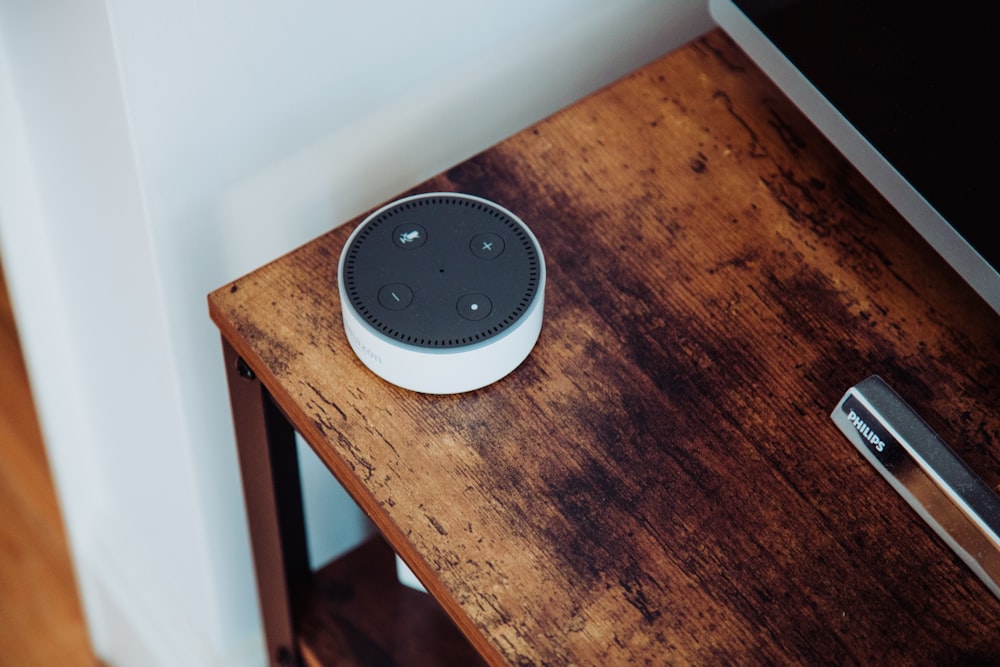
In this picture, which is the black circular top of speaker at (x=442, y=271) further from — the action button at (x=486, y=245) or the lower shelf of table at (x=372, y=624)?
the lower shelf of table at (x=372, y=624)

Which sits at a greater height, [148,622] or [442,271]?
[442,271]

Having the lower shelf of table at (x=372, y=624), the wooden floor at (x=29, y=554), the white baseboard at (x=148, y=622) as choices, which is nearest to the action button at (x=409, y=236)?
the lower shelf of table at (x=372, y=624)

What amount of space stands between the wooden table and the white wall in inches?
4.1

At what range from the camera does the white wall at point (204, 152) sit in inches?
27.1

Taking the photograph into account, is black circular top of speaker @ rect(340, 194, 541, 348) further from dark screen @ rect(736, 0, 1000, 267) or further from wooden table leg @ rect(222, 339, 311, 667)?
dark screen @ rect(736, 0, 1000, 267)

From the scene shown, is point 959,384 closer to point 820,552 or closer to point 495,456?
point 820,552

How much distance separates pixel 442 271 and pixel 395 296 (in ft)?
0.11

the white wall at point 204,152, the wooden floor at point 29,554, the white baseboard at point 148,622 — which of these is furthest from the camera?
the wooden floor at point 29,554

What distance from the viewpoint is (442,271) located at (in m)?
0.64

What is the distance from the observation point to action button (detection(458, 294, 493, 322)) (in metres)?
0.62

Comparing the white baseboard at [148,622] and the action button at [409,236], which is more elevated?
the action button at [409,236]

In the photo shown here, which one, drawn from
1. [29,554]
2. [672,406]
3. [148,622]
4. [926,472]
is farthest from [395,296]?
[29,554]

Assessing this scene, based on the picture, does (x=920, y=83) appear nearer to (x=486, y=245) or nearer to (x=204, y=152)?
(x=486, y=245)

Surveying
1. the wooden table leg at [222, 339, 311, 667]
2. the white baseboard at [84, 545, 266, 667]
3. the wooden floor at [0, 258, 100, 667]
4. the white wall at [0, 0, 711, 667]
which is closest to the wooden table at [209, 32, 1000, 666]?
the wooden table leg at [222, 339, 311, 667]
